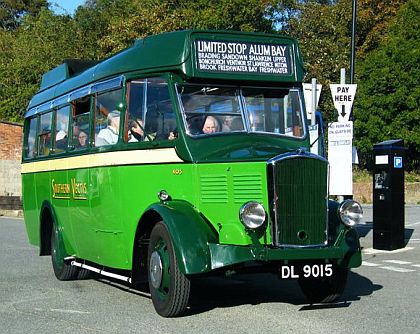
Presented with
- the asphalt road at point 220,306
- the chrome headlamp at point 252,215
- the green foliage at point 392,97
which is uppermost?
the green foliage at point 392,97

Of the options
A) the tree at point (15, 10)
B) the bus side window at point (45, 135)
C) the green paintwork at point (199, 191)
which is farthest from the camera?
the tree at point (15, 10)

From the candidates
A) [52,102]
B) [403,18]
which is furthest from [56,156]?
[403,18]

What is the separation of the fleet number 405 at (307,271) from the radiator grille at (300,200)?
241 mm

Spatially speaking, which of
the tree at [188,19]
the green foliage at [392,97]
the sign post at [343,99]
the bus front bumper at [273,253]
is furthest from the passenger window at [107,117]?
the green foliage at [392,97]

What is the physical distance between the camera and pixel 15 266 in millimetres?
11914

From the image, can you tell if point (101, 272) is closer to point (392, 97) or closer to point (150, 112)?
point (150, 112)

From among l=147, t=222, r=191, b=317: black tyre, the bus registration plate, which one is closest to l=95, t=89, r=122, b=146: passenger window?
l=147, t=222, r=191, b=317: black tyre

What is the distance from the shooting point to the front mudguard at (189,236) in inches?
274

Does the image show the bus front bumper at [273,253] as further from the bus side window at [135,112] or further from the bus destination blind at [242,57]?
the bus destination blind at [242,57]

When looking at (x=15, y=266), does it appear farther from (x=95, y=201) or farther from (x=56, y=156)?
(x=95, y=201)

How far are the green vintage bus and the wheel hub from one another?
20 millimetres

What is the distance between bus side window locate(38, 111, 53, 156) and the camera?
448 inches

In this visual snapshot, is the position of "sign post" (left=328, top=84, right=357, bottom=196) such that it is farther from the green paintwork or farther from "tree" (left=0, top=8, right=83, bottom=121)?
"tree" (left=0, top=8, right=83, bottom=121)

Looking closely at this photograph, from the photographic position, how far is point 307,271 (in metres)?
7.29
